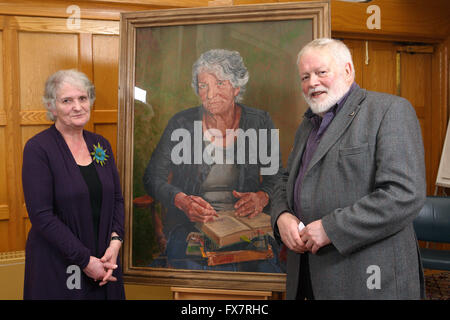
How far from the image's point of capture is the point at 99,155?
182 centimetres

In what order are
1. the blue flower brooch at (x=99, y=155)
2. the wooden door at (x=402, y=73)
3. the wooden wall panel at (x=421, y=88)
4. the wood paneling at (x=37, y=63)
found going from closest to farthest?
1. the blue flower brooch at (x=99, y=155)
2. the wood paneling at (x=37, y=63)
3. the wooden door at (x=402, y=73)
4. the wooden wall panel at (x=421, y=88)

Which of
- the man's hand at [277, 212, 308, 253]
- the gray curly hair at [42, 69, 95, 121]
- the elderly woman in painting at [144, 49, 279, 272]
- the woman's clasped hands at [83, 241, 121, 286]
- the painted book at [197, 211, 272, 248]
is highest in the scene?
the gray curly hair at [42, 69, 95, 121]

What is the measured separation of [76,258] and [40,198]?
0.31 metres

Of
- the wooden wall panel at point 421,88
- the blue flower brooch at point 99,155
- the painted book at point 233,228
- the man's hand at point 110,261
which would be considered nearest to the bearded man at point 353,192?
the painted book at point 233,228

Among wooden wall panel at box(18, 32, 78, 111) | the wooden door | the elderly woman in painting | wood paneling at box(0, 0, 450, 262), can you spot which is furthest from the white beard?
the wooden door

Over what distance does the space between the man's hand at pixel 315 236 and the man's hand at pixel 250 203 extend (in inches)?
24.6

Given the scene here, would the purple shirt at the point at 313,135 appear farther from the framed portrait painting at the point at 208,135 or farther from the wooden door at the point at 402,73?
the wooden door at the point at 402,73

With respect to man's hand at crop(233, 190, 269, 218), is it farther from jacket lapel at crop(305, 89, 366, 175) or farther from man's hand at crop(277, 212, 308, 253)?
jacket lapel at crop(305, 89, 366, 175)

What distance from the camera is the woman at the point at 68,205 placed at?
1.60 metres

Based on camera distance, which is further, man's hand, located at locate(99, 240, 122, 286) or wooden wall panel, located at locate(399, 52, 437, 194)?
wooden wall panel, located at locate(399, 52, 437, 194)

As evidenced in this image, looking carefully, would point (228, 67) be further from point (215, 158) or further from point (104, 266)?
point (104, 266)

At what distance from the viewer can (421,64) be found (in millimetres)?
3652

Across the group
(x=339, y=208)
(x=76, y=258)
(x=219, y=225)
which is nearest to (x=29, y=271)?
(x=76, y=258)

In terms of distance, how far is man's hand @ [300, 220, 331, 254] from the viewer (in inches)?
51.1
